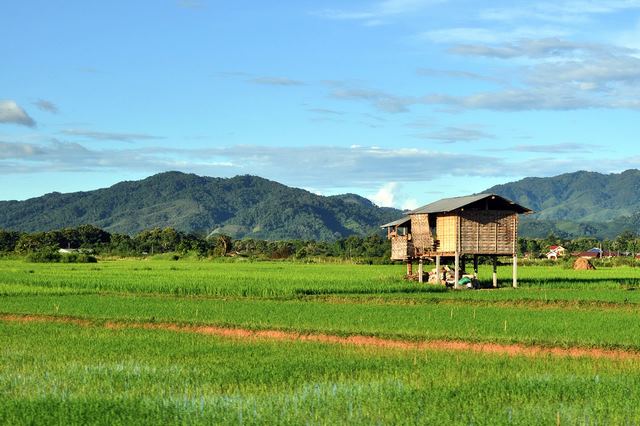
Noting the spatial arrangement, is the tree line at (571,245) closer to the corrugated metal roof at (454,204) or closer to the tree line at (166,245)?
the tree line at (166,245)

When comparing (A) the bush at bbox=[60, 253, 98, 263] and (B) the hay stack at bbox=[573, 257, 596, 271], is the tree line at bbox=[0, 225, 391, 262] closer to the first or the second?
(A) the bush at bbox=[60, 253, 98, 263]

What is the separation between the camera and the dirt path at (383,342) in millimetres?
17134

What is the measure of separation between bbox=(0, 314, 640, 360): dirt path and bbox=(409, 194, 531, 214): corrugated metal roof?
1838 centimetres

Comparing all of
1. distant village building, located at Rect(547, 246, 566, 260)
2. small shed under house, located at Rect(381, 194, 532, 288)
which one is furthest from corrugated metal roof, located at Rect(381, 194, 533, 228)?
distant village building, located at Rect(547, 246, 566, 260)

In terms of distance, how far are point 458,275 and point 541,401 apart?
26120 millimetres

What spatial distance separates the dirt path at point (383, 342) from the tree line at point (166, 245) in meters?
72.4

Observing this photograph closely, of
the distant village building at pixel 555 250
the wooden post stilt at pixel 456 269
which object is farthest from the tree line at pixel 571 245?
the wooden post stilt at pixel 456 269

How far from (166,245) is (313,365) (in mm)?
112583

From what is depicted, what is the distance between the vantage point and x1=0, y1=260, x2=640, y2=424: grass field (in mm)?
10992

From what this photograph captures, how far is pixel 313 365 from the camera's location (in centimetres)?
1480

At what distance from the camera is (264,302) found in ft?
98.7

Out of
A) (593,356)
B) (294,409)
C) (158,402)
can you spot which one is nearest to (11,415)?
(158,402)

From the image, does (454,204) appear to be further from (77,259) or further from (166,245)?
(166,245)

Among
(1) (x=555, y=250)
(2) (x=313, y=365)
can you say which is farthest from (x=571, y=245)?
(2) (x=313, y=365)
